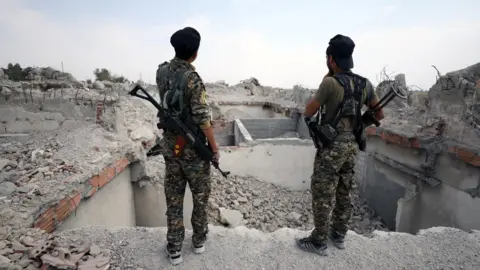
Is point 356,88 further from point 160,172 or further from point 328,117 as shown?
point 160,172

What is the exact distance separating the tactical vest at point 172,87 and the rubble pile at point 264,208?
2.97 m

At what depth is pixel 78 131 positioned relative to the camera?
383 centimetres

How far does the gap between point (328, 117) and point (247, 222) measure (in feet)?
10.3

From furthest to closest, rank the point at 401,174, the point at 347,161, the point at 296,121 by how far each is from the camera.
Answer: the point at 296,121 < the point at 401,174 < the point at 347,161

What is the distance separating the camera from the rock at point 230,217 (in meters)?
4.33

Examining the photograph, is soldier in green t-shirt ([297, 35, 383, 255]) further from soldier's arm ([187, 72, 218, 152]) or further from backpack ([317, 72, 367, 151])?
soldier's arm ([187, 72, 218, 152])

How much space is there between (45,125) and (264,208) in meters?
3.92

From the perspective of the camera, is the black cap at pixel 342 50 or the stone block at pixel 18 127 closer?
the black cap at pixel 342 50

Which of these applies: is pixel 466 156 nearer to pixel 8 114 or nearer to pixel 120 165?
pixel 120 165

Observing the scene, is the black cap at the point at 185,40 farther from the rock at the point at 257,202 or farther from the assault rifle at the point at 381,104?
the rock at the point at 257,202

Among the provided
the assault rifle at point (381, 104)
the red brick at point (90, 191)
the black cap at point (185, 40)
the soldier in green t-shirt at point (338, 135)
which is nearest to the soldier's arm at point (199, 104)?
the black cap at point (185, 40)

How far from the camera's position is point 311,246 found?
2139 mm

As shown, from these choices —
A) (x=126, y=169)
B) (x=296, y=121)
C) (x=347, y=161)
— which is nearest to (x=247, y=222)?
(x=126, y=169)

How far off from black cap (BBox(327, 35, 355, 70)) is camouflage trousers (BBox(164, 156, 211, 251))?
1193mm
